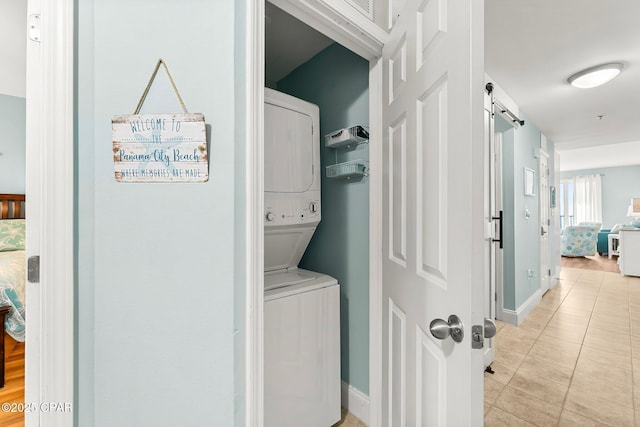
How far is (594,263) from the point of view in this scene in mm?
6414

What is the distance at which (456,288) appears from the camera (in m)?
0.72

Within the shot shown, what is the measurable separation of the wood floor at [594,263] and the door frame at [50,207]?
8.11m

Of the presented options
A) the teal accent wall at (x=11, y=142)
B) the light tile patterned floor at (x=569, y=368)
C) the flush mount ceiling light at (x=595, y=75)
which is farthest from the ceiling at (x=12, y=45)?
the flush mount ceiling light at (x=595, y=75)

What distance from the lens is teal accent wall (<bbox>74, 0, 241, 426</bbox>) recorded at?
776mm

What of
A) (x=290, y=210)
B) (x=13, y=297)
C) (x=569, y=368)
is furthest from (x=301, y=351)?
(x=569, y=368)

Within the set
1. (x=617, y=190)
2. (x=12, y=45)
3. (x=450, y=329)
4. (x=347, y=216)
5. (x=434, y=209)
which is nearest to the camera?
(x=450, y=329)

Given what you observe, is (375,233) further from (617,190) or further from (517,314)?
(617,190)

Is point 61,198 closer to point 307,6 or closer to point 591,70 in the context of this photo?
point 307,6

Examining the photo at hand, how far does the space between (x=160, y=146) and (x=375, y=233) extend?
102cm

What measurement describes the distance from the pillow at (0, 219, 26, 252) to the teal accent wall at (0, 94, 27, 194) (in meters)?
0.35

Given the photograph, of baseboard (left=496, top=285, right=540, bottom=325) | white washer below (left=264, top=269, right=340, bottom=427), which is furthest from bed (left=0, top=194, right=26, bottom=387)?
baseboard (left=496, top=285, right=540, bottom=325)

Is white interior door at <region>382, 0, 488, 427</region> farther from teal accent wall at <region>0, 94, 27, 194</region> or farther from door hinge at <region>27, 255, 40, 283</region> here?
teal accent wall at <region>0, 94, 27, 194</region>

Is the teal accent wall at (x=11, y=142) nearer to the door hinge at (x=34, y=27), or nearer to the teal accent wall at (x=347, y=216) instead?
the door hinge at (x=34, y=27)

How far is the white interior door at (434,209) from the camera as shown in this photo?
68 cm
